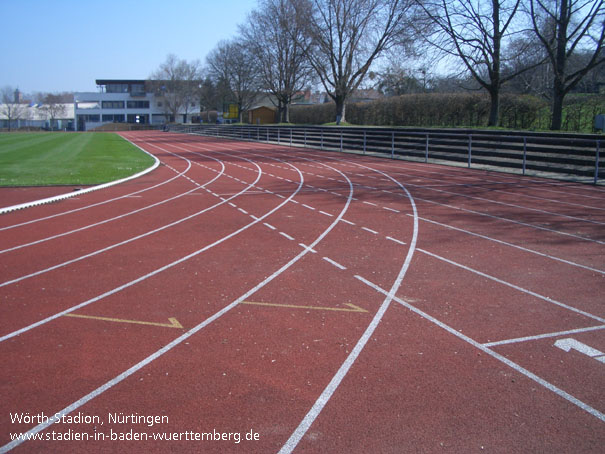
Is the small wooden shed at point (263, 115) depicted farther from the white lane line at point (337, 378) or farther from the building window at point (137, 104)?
the white lane line at point (337, 378)

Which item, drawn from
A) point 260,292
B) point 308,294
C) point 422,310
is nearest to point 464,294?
point 422,310

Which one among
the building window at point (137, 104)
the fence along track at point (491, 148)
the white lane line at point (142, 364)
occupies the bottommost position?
the white lane line at point (142, 364)

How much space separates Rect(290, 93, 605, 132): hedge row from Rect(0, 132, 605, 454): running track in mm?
16444

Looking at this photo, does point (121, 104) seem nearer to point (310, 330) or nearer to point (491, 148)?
point (491, 148)

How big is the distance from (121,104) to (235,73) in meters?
51.2

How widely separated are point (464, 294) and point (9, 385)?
16.3ft

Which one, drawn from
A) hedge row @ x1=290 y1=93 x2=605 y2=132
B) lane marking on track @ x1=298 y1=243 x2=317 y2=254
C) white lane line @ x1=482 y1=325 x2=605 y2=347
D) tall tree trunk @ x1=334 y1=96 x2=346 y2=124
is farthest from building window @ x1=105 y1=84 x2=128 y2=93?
white lane line @ x1=482 y1=325 x2=605 y2=347

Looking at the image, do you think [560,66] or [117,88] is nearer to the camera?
[560,66]

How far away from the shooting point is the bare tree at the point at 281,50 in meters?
49.2

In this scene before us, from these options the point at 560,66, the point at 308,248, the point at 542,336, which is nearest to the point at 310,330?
the point at 542,336

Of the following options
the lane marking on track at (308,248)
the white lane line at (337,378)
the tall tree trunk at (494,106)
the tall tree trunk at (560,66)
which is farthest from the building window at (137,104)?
the white lane line at (337,378)

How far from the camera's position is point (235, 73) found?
78.9 meters

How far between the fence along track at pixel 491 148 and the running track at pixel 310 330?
332 inches

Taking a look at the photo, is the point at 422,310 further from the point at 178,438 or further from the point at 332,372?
the point at 178,438
